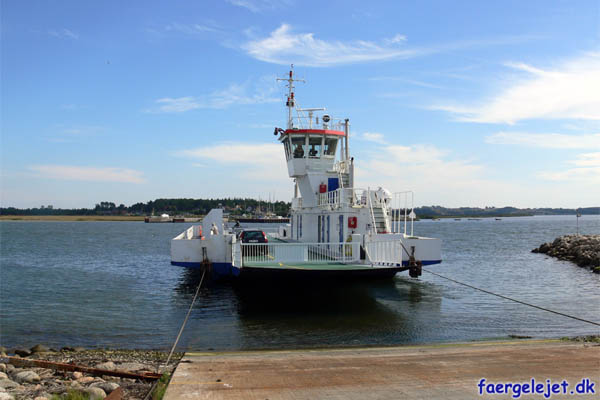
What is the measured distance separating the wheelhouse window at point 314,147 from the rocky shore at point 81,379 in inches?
565

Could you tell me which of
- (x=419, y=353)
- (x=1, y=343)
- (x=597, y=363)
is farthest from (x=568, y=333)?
(x=1, y=343)

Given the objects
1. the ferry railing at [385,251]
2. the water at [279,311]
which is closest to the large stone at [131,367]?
the water at [279,311]

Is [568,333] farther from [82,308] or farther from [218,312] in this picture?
[82,308]

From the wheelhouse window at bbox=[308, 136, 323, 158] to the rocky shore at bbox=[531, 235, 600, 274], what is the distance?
764 inches

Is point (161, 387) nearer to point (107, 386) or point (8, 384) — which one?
point (107, 386)

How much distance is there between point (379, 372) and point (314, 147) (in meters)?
16.7

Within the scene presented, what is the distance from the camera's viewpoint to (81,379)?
7.88 meters

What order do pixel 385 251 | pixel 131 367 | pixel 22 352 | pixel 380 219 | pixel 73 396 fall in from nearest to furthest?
pixel 73 396 → pixel 131 367 → pixel 22 352 → pixel 385 251 → pixel 380 219

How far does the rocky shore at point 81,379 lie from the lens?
7055 millimetres

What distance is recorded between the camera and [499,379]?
7336mm

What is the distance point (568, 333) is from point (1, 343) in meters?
16.0

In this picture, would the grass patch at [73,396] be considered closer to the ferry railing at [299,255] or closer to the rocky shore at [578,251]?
the ferry railing at [299,255]

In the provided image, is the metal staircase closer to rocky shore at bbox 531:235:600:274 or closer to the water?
the water

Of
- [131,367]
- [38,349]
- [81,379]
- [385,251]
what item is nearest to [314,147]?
[385,251]
